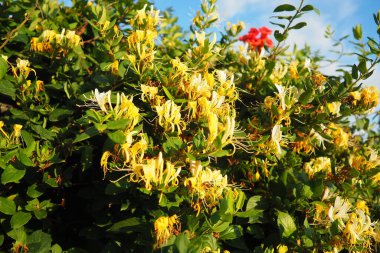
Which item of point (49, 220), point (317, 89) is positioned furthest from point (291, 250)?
point (49, 220)

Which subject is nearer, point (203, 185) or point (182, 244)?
point (182, 244)

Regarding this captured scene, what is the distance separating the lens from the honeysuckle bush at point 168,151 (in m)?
1.21

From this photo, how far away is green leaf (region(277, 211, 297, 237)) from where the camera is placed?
1.45 meters

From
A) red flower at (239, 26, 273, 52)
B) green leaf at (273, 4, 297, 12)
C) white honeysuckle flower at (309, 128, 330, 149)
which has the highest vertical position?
red flower at (239, 26, 273, 52)

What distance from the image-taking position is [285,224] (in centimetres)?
146

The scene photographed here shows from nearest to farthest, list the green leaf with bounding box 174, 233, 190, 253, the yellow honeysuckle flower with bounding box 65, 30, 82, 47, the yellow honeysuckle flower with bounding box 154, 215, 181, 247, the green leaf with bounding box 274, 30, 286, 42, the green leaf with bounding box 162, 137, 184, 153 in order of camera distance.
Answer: the green leaf with bounding box 174, 233, 190, 253 < the yellow honeysuckle flower with bounding box 154, 215, 181, 247 < the green leaf with bounding box 162, 137, 184, 153 < the yellow honeysuckle flower with bounding box 65, 30, 82, 47 < the green leaf with bounding box 274, 30, 286, 42

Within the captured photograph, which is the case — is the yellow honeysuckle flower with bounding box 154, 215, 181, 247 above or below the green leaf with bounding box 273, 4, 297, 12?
below

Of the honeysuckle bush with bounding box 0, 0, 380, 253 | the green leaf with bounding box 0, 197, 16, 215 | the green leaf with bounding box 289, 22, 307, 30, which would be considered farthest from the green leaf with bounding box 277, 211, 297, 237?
the green leaf with bounding box 0, 197, 16, 215

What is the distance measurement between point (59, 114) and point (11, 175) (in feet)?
1.24

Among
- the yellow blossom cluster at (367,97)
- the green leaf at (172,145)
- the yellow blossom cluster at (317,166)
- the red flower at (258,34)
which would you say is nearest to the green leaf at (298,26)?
the yellow blossom cluster at (367,97)

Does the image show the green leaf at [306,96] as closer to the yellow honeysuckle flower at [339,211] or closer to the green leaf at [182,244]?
the yellow honeysuckle flower at [339,211]

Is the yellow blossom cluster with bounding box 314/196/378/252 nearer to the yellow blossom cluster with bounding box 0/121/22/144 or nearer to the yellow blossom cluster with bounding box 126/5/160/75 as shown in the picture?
the yellow blossom cluster with bounding box 126/5/160/75

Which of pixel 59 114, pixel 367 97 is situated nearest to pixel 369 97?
pixel 367 97

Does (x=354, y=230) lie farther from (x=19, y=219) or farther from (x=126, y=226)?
(x=19, y=219)
